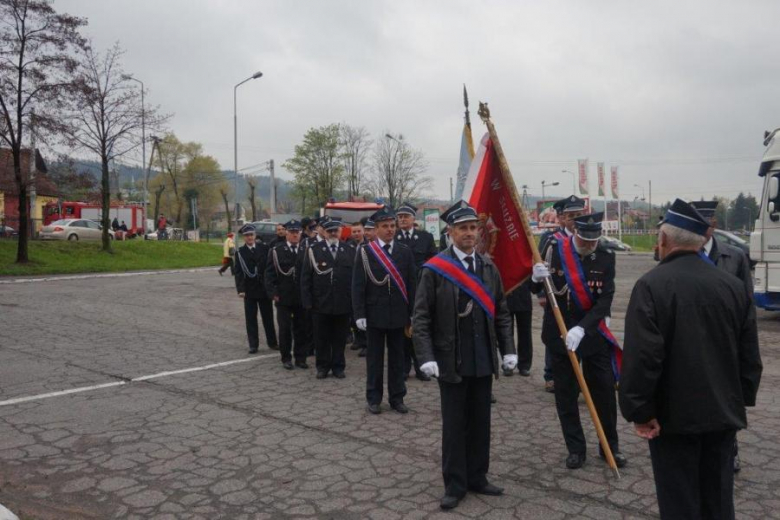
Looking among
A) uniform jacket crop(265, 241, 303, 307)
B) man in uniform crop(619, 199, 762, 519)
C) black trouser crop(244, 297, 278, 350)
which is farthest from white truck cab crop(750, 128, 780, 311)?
man in uniform crop(619, 199, 762, 519)

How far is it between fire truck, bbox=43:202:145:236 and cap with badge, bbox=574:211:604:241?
45429 millimetres

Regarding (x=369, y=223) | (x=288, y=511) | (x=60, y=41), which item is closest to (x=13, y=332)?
(x=369, y=223)

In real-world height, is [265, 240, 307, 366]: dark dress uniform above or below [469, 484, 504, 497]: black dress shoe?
above

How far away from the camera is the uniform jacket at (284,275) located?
890 centimetres

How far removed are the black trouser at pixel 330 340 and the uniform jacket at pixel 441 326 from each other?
360 centimetres

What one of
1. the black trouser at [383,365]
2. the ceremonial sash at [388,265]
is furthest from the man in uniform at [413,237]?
the black trouser at [383,365]

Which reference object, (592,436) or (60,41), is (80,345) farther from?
(60,41)

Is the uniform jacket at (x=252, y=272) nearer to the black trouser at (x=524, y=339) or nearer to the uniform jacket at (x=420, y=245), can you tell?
the uniform jacket at (x=420, y=245)

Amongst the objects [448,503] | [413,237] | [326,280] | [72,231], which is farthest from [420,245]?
[72,231]

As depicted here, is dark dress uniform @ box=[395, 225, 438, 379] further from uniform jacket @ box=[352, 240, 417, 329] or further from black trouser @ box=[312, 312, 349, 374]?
uniform jacket @ box=[352, 240, 417, 329]

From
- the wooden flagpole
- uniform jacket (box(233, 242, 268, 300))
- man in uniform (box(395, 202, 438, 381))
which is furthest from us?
uniform jacket (box(233, 242, 268, 300))

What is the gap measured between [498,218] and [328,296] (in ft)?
9.30

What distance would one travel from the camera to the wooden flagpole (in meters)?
4.72

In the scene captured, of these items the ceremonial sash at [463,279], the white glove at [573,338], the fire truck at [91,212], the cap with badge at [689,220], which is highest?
the fire truck at [91,212]
